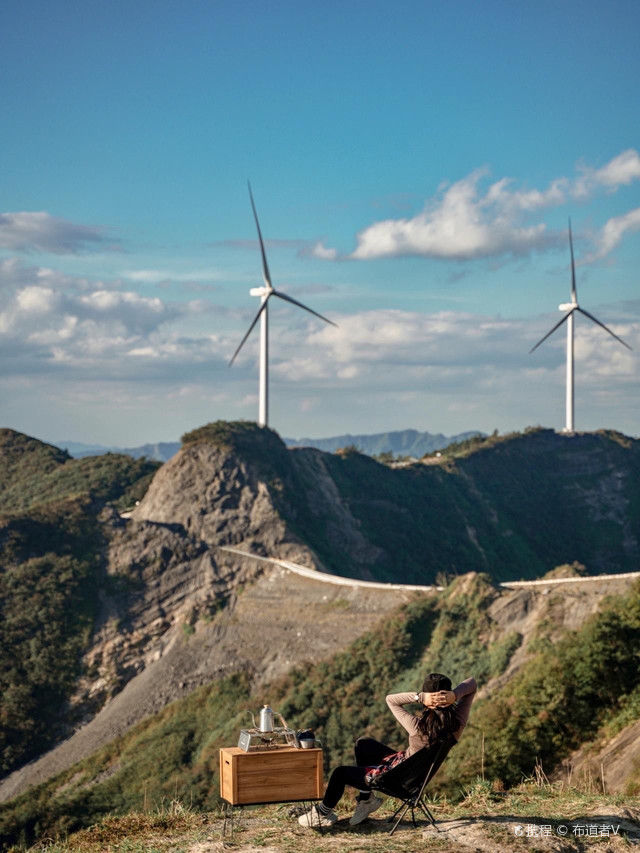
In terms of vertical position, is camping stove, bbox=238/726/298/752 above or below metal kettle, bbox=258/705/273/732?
below

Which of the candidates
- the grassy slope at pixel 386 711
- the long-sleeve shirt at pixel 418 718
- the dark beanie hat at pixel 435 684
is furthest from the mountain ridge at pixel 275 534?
the dark beanie hat at pixel 435 684

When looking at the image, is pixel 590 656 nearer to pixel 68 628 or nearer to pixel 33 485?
pixel 68 628

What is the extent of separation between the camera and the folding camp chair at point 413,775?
13.4 metres

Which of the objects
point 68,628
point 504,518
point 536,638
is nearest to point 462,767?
point 536,638

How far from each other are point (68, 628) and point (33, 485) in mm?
37263

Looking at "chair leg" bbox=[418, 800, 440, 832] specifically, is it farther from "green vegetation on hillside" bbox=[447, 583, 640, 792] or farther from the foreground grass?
"green vegetation on hillside" bbox=[447, 583, 640, 792]

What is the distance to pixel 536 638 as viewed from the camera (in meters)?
49.4

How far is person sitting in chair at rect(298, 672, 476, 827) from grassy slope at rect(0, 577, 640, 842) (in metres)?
17.9

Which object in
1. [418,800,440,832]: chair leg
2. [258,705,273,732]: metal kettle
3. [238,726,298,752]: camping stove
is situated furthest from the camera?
[258,705,273,732]: metal kettle

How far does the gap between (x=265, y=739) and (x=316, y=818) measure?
1.35m

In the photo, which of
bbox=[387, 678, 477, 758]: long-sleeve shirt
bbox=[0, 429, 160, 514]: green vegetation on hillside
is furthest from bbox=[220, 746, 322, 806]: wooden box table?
bbox=[0, 429, 160, 514]: green vegetation on hillside

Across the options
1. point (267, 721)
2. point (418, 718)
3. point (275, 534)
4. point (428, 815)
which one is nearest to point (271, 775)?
point (267, 721)

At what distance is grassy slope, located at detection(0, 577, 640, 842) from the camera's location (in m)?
32.7

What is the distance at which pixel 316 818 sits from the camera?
14.7 metres
